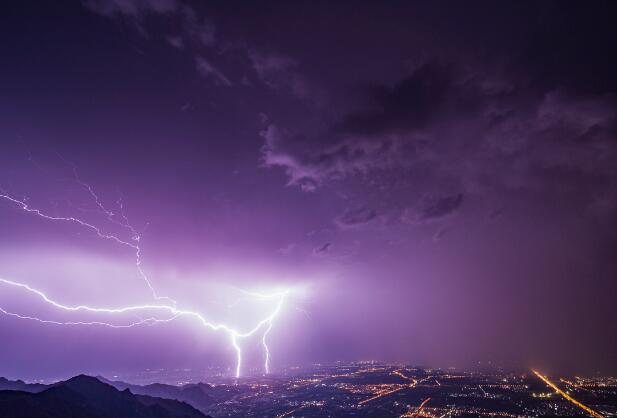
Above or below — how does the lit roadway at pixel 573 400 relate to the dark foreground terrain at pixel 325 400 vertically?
below

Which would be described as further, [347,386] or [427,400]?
[347,386]

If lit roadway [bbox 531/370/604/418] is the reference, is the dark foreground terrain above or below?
above

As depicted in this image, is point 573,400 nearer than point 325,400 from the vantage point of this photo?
Yes

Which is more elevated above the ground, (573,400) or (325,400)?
(325,400)

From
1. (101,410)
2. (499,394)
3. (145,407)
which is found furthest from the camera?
(499,394)

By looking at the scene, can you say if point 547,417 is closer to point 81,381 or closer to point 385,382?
point 385,382

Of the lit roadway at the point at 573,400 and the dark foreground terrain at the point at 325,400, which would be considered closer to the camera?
the dark foreground terrain at the point at 325,400

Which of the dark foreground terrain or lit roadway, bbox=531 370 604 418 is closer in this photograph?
the dark foreground terrain

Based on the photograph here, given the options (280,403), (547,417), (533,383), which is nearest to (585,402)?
(547,417)
